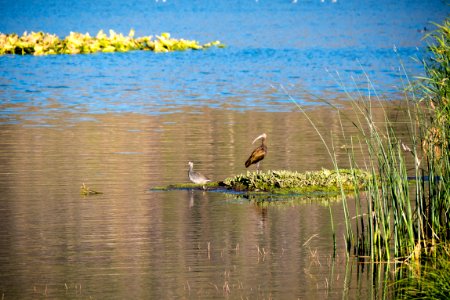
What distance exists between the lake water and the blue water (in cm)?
16

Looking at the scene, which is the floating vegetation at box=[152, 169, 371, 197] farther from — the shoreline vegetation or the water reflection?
the shoreline vegetation

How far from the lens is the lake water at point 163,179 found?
13.7 metres

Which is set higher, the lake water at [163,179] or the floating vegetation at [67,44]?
the floating vegetation at [67,44]

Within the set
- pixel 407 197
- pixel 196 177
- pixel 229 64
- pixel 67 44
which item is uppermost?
pixel 67 44

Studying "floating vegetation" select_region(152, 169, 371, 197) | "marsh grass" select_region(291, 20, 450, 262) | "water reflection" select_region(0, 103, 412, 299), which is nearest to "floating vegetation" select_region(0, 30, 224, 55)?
"water reflection" select_region(0, 103, 412, 299)

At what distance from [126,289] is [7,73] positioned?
45.6 meters

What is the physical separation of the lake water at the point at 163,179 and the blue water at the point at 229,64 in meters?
0.16

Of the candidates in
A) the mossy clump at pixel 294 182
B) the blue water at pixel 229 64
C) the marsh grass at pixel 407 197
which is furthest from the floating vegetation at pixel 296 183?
the marsh grass at pixel 407 197

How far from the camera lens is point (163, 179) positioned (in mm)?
21266

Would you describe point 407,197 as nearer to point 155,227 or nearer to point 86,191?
point 155,227

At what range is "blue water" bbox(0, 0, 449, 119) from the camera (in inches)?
1674

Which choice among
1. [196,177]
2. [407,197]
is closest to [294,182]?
[196,177]

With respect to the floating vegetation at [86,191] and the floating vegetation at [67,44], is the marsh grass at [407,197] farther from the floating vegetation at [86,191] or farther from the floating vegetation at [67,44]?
the floating vegetation at [67,44]

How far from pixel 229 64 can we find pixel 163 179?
44.6 m
